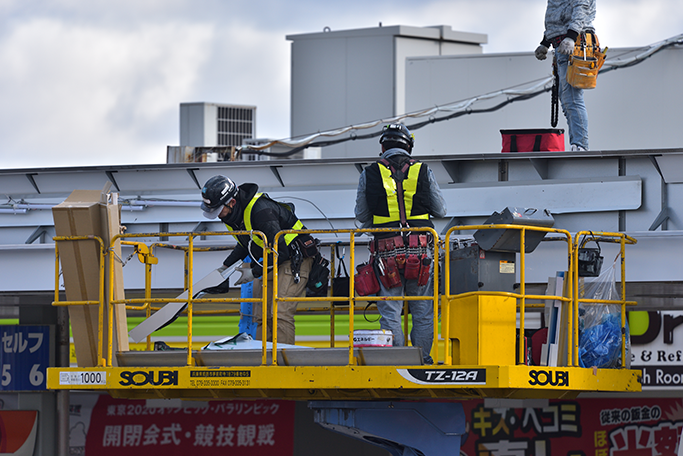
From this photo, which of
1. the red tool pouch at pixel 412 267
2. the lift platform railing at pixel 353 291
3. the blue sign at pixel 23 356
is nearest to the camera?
the lift platform railing at pixel 353 291

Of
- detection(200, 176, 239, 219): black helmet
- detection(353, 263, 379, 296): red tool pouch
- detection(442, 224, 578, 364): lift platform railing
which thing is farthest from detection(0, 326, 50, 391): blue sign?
detection(442, 224, 578, 364): lift platform railing

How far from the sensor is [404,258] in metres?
5.94

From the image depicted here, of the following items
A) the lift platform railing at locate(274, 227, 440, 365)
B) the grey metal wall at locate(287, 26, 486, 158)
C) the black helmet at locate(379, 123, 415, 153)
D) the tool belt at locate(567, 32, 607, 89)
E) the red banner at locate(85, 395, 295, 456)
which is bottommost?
the red banner at locate(85, 395, 295, 456)

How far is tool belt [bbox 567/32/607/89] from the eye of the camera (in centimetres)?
810

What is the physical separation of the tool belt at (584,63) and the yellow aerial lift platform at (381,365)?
258 centimetres

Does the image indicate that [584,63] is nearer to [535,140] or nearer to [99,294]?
[535,140]

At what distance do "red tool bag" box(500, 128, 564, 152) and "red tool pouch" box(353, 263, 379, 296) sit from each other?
278 centimetres

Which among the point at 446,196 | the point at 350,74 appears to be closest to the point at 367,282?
the point at 446,196

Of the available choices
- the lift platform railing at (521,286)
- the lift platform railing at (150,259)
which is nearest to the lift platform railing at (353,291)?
the lift platform railing at (521,286)

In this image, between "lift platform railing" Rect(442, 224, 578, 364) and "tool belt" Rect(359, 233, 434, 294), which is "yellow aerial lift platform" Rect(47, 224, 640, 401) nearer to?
"lift platform railing" Rect(442, 224, 578, 364)

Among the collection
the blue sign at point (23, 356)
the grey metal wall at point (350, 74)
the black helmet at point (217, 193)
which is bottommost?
the blue sign at point (23, 356)

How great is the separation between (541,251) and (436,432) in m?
2.02

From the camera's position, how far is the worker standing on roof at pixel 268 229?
6266 millimetres

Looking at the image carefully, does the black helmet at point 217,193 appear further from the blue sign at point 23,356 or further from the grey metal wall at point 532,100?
the grey metal wall at point 532,100
